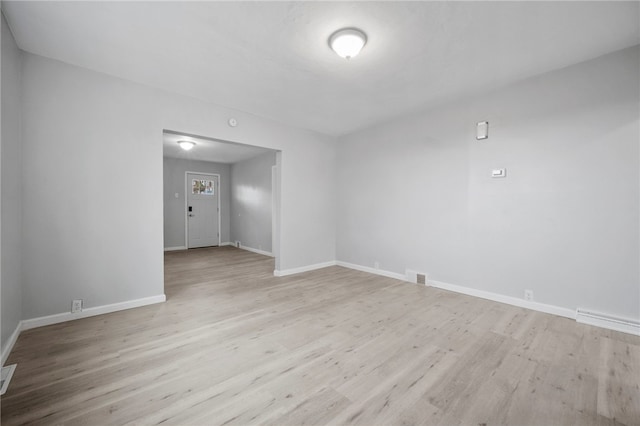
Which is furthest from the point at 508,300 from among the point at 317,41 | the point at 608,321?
the point at 317,41

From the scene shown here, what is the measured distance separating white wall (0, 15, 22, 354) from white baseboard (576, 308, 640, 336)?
213 inches

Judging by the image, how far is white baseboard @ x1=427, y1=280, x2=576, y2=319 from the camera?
294 centimetres

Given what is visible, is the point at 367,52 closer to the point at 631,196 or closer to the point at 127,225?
the point at 631,196

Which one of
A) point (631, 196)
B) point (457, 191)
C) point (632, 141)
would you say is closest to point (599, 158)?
point (632, 141)

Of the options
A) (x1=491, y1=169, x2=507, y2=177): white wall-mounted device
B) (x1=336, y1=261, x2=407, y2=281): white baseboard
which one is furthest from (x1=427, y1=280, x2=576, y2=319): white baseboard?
(x1=491, y1=169, x2=507, y2=177): white wall-mounted device

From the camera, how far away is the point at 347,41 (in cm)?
229

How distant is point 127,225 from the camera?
3137 mm

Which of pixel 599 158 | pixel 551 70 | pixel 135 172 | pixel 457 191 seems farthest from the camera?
pixel 457 191

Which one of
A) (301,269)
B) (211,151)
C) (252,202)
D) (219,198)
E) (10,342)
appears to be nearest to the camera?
(10,342)

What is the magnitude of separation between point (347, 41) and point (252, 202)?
5871 millimetres

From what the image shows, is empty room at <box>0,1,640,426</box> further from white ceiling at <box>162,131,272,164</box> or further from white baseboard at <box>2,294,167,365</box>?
white ceiling at <box>162,131,272,164</box>

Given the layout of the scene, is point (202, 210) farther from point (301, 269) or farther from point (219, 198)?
point (301, 269)

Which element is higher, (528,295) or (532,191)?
(532,191)

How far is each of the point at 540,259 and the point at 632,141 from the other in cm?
145
